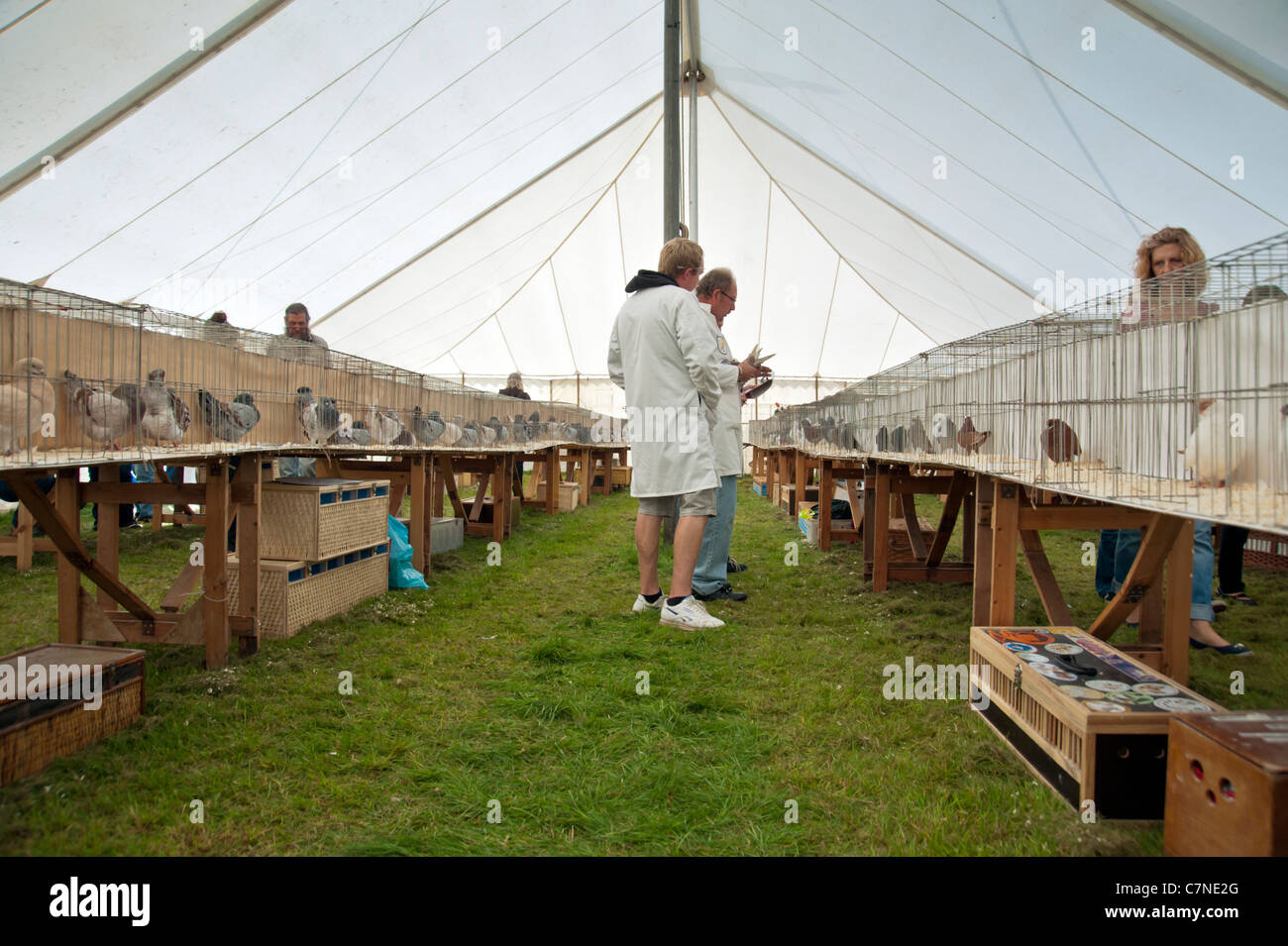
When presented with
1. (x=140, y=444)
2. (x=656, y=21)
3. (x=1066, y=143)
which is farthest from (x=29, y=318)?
(x=656, y=21)

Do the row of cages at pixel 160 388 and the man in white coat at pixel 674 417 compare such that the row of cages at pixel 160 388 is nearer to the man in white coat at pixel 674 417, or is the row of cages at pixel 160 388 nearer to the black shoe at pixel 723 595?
the man in white coat at pixel 674 417

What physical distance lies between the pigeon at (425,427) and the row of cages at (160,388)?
0.08 meters

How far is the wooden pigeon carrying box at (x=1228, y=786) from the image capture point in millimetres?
1181

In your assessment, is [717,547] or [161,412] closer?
[161,412]

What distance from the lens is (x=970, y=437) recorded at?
130 inches

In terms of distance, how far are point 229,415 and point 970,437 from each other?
3021mm

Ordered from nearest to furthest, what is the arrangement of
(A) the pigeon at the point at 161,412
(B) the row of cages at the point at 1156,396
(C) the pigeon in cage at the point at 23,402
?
(B) the row of cages at the point at 1156,396
(C) the pigeon in cage at the point at 23,402
(A) the pigeon at the point at 161,412

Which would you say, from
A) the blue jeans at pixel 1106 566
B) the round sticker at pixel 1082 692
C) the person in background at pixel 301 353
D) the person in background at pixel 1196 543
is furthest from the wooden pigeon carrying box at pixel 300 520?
the blue jeans at pixel 1106 566

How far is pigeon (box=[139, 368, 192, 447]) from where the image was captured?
8.03 feet

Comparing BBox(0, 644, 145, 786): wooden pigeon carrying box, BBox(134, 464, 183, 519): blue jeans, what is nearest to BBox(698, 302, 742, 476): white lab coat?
BBox(0, 644, 145, 786): wooden pigeon carrying box

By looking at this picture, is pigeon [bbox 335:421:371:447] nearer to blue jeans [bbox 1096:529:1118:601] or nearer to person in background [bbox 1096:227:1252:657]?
person in background [bbox 1096:227:1252:657]

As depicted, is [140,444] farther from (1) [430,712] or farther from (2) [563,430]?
(2) [563,430]

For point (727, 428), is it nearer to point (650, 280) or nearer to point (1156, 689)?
point (650, 280)

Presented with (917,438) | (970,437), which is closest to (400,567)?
(917,438)
